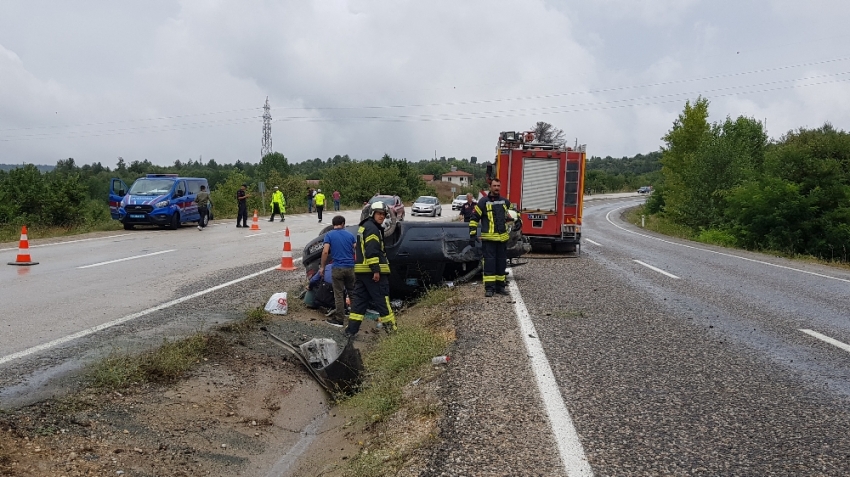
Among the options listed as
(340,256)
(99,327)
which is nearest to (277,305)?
(340,256)

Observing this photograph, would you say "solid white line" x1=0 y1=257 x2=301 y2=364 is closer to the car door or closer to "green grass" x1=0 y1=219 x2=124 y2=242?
"green grass" x1=0 y1=219 x2=124 y2=242

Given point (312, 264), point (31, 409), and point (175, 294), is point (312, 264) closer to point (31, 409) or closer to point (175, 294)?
point (175, 294)

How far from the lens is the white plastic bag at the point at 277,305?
9.58 metres

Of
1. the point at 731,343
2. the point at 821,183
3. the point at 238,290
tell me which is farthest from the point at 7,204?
the point at 821,183

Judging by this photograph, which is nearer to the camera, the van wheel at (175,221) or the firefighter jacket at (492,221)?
the firefighter jacket at (492,221)

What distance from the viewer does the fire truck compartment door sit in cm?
1711

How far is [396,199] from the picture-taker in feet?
95.6

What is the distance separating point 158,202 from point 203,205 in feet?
9.42

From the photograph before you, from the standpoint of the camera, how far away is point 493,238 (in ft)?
32.7

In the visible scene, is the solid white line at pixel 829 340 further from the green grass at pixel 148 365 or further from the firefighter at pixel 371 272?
the green grass at pixel 148 365

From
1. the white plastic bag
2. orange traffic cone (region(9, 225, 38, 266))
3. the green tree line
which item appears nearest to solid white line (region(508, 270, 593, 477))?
the white plastic bag

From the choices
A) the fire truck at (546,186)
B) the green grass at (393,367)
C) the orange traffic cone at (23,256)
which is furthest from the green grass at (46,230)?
the green grass at (393,367)

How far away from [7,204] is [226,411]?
27349mm

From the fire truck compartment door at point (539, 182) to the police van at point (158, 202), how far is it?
13914 mm
